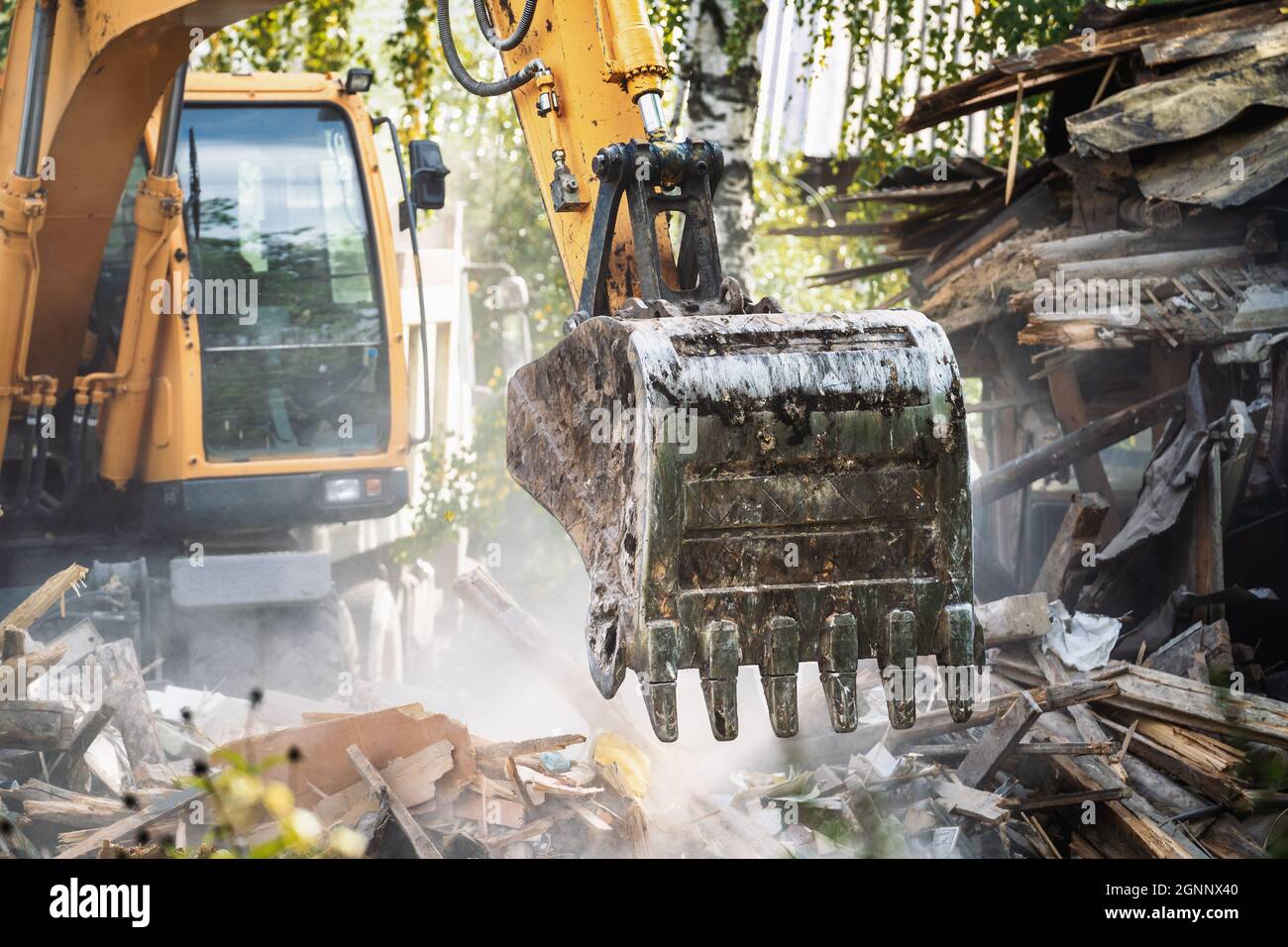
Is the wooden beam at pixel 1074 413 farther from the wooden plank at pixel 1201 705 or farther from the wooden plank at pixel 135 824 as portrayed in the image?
the wooden plank at pixel 135 824

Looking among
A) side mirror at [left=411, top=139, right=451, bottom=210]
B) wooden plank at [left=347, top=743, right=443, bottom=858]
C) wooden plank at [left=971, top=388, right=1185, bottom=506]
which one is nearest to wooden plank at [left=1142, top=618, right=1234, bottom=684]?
wooden plank at [left=971, top=388, right=1185, bottom=506]

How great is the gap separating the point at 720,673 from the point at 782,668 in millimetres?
142

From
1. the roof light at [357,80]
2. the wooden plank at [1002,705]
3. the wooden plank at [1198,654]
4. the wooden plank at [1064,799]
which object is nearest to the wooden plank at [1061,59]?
the wooden plank at [1198,654]

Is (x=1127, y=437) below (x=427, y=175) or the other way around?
below

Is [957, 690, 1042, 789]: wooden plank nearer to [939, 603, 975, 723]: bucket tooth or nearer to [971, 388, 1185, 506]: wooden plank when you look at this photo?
[939, 603, 975, 723]: bucket tooth

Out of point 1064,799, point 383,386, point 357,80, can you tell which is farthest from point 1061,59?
point 1064,799

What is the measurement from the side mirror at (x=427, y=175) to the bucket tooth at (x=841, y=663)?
355cm

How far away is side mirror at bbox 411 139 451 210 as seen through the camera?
5949mm

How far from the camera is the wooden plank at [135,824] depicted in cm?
429

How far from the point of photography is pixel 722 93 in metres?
7.86

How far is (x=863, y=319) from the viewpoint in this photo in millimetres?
3152

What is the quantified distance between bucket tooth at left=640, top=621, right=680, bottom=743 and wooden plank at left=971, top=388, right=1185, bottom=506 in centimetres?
458

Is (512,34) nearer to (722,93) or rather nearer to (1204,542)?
(1204,542)
